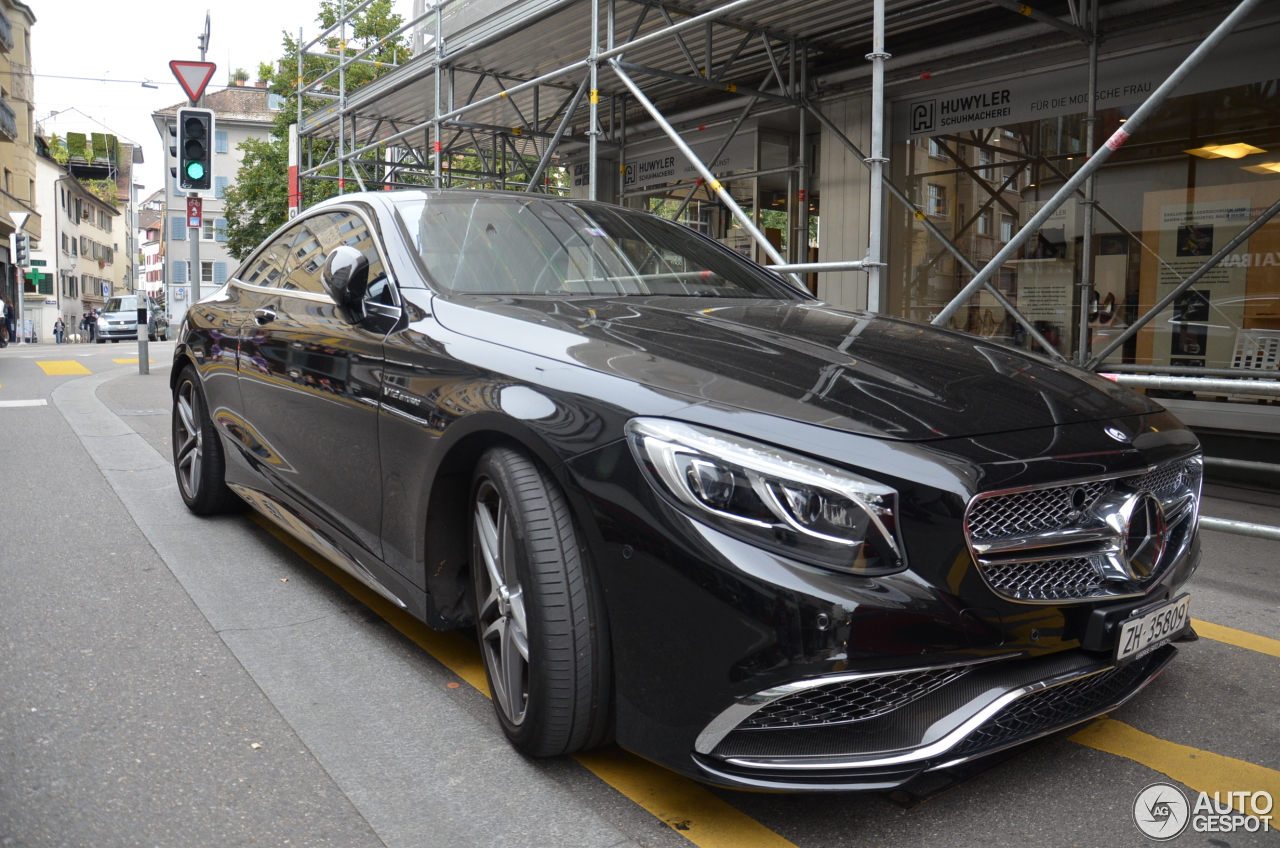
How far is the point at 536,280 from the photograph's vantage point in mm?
3359

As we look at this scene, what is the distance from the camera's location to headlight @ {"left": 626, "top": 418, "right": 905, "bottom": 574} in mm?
2008

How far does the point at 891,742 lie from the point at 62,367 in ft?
57.5

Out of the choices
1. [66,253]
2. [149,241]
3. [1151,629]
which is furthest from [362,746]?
[149,241]

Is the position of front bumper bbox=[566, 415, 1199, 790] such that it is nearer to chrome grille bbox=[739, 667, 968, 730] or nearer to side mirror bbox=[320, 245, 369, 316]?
chrome grille bbox=[739, 667, 968, 730]

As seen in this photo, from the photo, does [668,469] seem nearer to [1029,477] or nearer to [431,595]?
[1029,477]

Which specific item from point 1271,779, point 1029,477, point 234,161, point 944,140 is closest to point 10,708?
point 1029,477

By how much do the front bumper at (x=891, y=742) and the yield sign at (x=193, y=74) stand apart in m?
10.9

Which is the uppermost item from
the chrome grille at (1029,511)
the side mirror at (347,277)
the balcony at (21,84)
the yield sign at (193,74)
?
the balcony at (21,84)

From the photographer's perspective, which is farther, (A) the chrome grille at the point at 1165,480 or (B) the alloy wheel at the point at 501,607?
(B) the alloy wheel at the point at 501,607

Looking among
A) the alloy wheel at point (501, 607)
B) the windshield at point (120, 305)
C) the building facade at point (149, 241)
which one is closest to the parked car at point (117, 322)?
the windshield at point (120, 305)

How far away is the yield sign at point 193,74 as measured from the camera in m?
11.0

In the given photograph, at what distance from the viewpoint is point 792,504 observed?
2.03 meters

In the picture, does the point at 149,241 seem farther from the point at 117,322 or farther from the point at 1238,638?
the point at 1238,638

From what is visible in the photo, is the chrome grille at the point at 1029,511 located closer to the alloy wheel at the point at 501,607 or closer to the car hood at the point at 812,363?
the car hood at the point at 812,363
